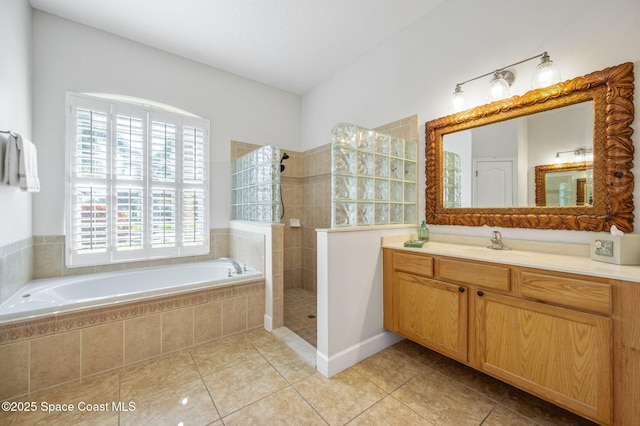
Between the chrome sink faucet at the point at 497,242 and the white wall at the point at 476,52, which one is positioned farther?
the chrome sink faucet at the point at 497,242

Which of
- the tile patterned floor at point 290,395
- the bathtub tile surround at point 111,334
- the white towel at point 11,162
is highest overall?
the white towel at point 11,162

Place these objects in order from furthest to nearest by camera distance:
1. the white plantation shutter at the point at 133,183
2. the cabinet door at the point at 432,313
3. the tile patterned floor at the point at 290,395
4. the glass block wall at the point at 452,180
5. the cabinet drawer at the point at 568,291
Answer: the white plantation shutter at the point at 133,183 < the glass block wall at the point at 452,180 < the cabinet door at the point at 432,313 < the tile patterned floor at the point at 290,395 < the cabinet drawer at the point at 568,291

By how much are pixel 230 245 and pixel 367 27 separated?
2880 millimetres

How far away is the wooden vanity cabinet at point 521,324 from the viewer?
1.14 metres

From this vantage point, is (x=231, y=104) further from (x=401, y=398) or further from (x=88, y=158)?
(x=401, y=398)

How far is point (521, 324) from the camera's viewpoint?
136 cm

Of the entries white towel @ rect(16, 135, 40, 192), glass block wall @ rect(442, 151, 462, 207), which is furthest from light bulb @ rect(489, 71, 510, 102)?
white towel @ rect(16, 135, 40, 192)

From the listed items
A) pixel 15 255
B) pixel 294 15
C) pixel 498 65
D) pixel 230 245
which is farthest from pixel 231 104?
pixel 498 65

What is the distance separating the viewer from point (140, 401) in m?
1.54

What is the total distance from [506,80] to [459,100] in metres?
0.31

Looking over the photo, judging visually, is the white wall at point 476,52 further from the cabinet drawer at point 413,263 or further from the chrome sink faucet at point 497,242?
the cabinet drawer at point 413,263

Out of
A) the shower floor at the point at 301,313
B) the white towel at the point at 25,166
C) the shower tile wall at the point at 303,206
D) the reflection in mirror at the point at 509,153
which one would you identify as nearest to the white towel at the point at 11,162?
the white towel at the point at 25,166

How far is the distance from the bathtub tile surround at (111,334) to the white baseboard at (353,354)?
981 millimetres

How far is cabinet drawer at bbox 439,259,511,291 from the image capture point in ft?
4.66
